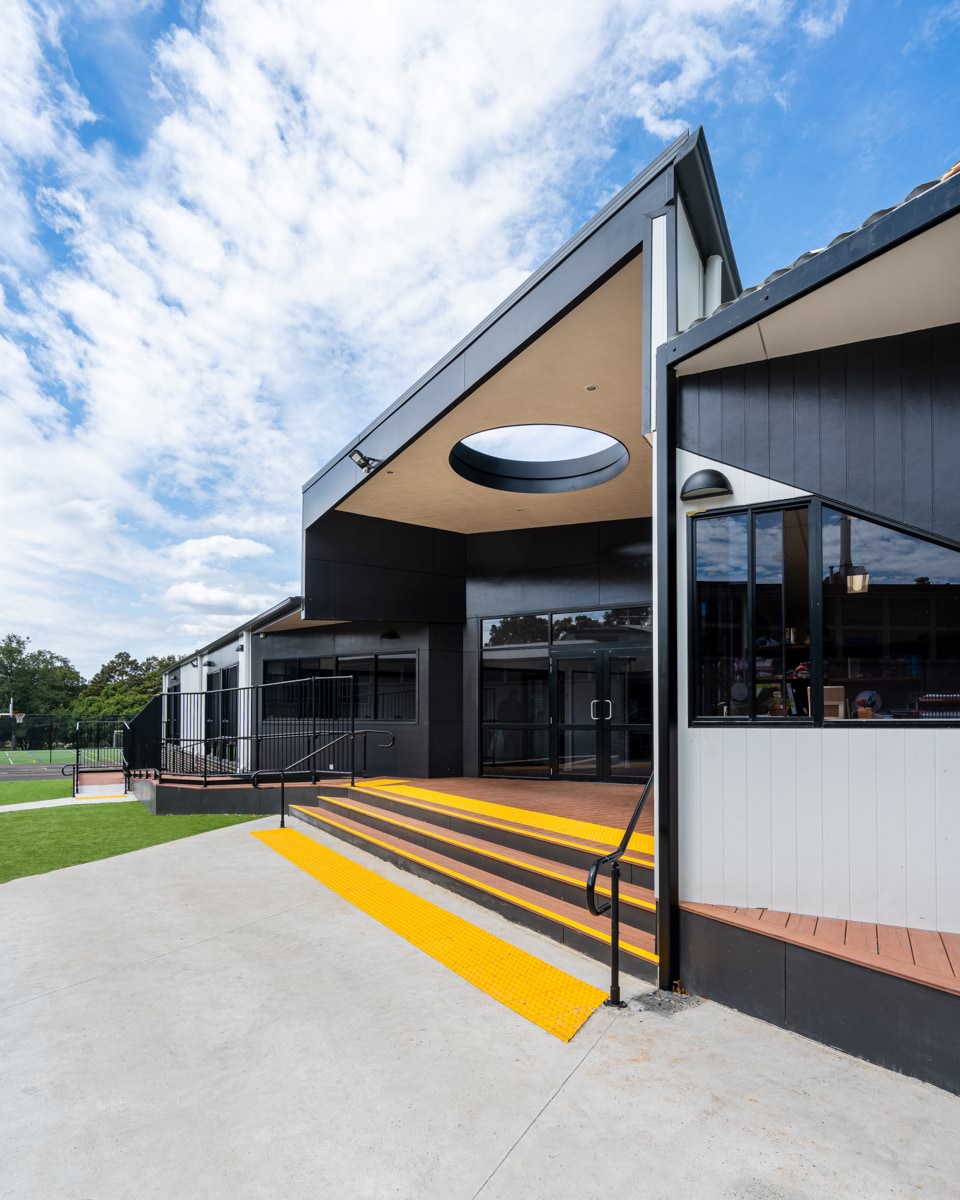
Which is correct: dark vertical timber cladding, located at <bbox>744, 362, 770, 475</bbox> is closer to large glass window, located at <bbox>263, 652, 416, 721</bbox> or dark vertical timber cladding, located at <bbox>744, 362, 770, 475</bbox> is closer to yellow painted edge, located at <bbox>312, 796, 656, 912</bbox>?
yellow painted edge, located at <bbox>312, 796, 656, 912</bbox>

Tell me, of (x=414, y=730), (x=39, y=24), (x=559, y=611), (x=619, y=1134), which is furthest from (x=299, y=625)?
(x=619, y=1134)

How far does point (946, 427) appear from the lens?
3.38 m

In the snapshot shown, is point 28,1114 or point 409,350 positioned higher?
point 409,350

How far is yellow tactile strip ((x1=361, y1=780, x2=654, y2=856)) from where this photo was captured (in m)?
5.30

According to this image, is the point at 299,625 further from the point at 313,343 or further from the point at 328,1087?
the point at 328,1087

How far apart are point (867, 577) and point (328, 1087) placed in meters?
3.47

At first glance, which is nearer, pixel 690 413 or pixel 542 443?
pixel 690 413

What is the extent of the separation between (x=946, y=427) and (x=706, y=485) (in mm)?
1158

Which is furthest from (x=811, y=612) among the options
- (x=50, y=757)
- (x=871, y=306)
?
(x=50, y=757)

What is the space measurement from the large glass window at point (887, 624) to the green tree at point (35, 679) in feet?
217

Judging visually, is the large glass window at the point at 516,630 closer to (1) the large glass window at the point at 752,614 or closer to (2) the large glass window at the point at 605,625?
(2) the large glass window at the point at 605,625

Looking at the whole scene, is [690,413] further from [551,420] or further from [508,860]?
[508,860]

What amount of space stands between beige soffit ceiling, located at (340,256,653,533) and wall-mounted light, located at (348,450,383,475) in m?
0.14

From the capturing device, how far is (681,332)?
4.09 meters
